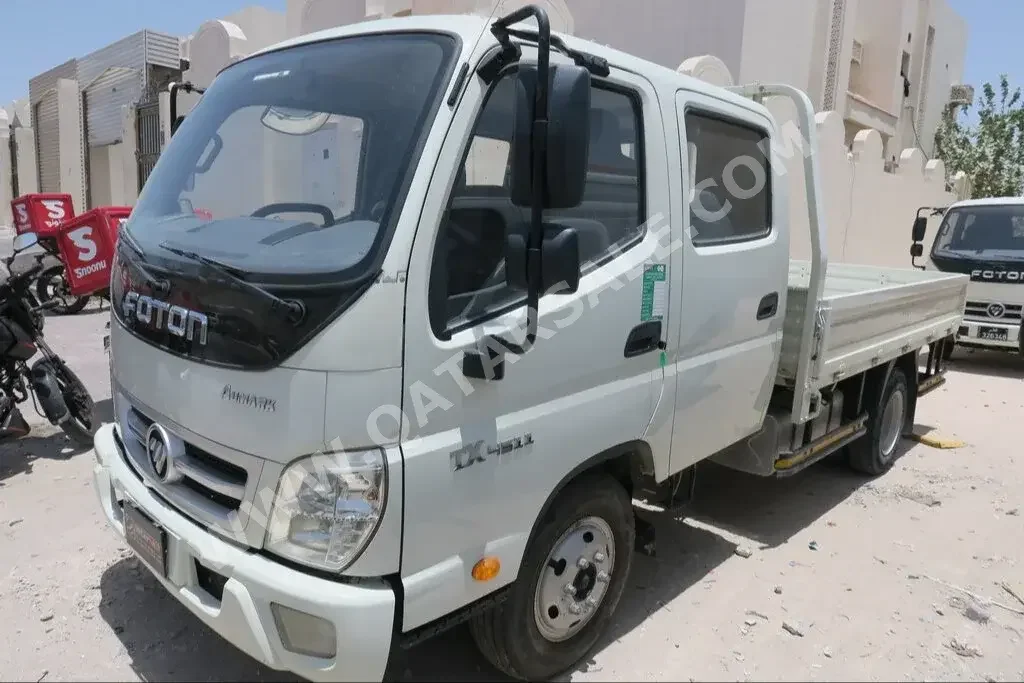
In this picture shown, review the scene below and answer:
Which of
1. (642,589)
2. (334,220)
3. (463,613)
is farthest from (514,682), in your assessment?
(334,220)

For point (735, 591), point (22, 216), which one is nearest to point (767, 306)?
point (735, 591)

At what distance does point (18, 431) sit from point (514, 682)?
12.1ft

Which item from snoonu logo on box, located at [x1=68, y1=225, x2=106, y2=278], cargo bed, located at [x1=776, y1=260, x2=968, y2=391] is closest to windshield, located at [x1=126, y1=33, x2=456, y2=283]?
cargo bed, located at [x1=776, y1=260, x2=968, y2=391]

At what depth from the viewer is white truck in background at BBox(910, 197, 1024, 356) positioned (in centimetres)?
884

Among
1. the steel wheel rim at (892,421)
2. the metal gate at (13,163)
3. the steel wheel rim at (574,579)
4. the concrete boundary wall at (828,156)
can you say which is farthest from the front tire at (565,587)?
the metal gate at (13,163)

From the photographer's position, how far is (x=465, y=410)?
87.0 inches

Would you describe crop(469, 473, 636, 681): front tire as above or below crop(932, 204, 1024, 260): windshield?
below

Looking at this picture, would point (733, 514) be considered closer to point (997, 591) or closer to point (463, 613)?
point (997, 591)

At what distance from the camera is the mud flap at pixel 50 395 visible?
15.4 ft

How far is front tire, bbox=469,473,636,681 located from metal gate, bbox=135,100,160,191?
13438 mm

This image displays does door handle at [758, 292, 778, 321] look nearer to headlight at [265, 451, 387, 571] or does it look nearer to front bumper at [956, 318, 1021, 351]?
headlight at [265, 451, 387, 571]

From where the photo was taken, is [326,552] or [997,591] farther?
[997,591]

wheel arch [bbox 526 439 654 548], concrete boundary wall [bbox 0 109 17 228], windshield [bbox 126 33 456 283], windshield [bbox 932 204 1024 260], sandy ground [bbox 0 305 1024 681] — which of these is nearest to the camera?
windshield [bbox 126 33 456 283]

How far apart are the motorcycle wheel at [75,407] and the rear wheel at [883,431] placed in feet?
17.4
